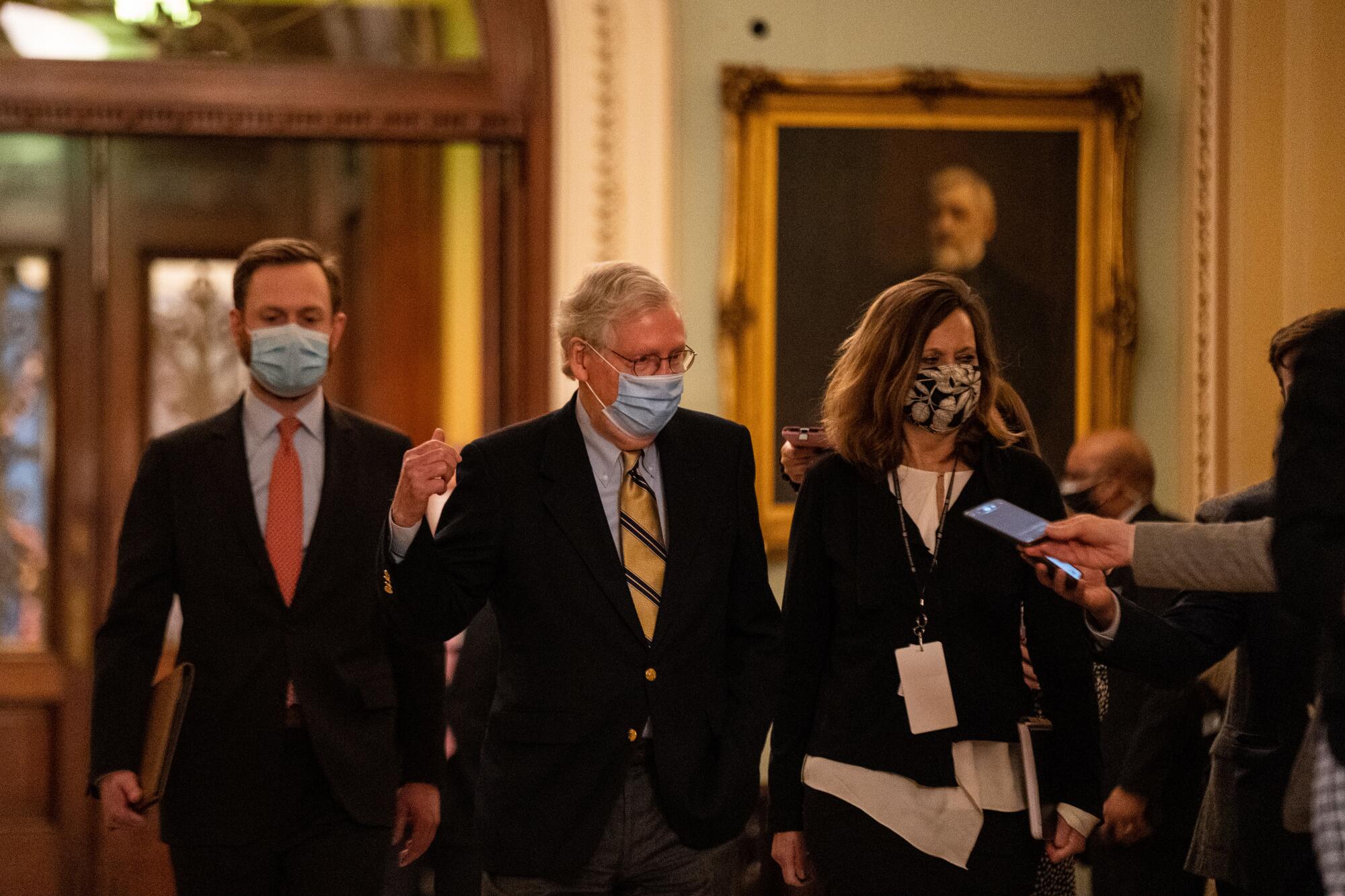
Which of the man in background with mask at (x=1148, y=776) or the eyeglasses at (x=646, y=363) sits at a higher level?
→ the eyeglasses at (x=646, y=363)

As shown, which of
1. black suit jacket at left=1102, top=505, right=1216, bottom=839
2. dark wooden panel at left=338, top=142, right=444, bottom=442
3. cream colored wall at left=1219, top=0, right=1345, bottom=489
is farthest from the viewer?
dark wooden panel at left=338, top=142, right=444, bottom=442

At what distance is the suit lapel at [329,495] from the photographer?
3.54m

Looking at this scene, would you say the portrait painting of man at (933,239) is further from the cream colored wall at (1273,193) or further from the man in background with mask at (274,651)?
the man in background with mask at (274,651)

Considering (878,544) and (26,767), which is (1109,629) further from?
(26,767)

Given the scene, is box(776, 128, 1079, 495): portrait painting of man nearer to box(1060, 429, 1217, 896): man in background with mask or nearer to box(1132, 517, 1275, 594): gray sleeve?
box(1060, 429, 1217, 896): man in background with mask

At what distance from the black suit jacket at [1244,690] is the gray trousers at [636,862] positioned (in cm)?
96

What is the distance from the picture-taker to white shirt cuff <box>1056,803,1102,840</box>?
296 centimetres

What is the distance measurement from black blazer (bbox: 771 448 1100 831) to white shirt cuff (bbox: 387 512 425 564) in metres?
0.80

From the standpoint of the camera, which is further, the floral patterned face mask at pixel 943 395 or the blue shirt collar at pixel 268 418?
the blue shirt collar at pixel 268 418

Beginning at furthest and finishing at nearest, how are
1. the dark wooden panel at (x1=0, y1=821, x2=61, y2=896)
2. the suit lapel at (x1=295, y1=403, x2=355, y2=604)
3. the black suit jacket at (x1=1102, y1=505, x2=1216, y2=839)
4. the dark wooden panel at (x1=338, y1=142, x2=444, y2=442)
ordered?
the dark wooden panel at (x1=338, y1=142, x2=444, y2=442), the dark wooden panel at (x1=0, y1=821, x2=61, y2=896), the black suit jacket at (x1=1102, y1=505, x2=1216, y2=839), the suit lapel at (x1=295, y1=403, x2=355, y2=604)

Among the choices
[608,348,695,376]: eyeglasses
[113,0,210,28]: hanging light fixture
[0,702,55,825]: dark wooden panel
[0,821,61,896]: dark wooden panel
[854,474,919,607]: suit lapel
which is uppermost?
[113,0,210,28]: hanging light fixture

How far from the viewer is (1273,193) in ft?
19.2

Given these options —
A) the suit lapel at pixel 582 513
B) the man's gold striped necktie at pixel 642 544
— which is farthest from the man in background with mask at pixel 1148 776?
the suit lapel at pixel 582 513

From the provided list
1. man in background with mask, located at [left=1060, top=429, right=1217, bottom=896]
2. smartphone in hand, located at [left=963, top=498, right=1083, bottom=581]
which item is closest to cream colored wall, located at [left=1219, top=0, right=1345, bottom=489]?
man in background with mask, located at [left=1060, top=429, right=1217, bottom=896]
